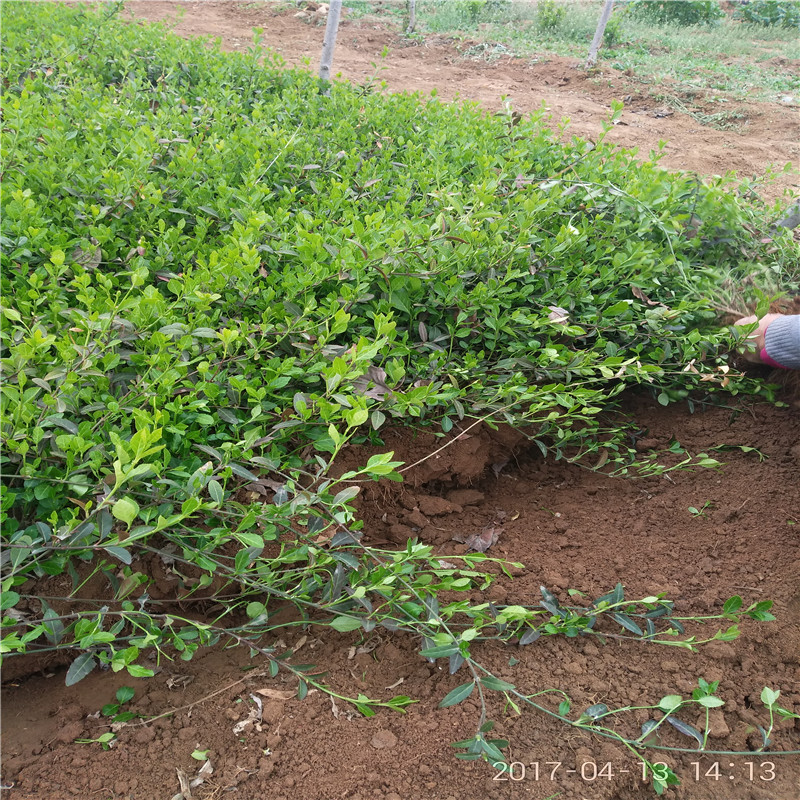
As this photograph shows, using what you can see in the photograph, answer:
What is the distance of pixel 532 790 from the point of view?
1520mm

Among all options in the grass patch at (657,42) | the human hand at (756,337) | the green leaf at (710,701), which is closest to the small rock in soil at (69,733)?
the green leaf at (710,701)

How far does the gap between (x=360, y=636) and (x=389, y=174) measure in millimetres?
2375

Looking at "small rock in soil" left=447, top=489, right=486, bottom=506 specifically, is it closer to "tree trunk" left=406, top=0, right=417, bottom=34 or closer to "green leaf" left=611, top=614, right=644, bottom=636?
"green leaf" left=611, top=614, right=644, bottom=636

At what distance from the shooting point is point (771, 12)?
1409 centimetres

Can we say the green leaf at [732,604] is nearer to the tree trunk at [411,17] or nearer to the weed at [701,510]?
the weed at [701,510]

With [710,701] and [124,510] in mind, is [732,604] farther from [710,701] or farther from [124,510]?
[124,510]

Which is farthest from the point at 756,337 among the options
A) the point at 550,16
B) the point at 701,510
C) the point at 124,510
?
the point at 550,16

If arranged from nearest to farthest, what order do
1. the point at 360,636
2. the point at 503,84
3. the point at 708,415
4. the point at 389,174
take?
1. the point at 360,636
2. the point at 708,415
3. the point at 389,174
4. the point at 503,84

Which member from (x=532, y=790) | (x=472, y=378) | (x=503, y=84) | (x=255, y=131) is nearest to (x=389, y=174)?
(x=255, y=131)

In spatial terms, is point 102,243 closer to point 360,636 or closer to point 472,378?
point 472,378

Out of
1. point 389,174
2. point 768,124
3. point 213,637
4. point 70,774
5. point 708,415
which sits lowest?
point 70,774

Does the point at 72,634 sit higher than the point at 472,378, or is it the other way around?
the point at 472,378

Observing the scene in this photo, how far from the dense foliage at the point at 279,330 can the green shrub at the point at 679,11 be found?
12.7 metres

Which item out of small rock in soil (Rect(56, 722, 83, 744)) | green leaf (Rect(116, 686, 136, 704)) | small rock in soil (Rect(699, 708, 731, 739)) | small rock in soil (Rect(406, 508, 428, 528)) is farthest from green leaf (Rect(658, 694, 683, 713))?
small rock in soil (Rect(56, 722, 83, 744))
